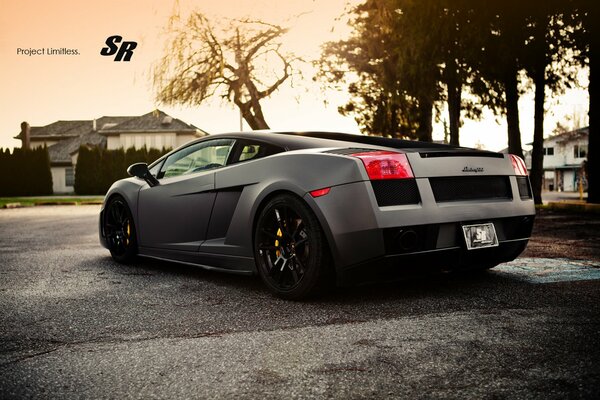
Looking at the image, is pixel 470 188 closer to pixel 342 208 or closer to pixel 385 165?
pixel 385 165

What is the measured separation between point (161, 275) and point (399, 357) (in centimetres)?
335

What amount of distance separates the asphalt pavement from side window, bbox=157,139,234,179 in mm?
1009

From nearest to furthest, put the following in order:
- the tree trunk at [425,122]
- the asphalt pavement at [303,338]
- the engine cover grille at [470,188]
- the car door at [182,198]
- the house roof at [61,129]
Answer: the asphalt pavement at [303,338] → the engine cover grille at [470,188] → the car door at [182,198] → the tree trunk at [425,122] → the house roof at [61,129]

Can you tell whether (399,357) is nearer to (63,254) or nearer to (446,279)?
(446,279)

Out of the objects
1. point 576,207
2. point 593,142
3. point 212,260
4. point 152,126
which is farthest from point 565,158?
point 212,260

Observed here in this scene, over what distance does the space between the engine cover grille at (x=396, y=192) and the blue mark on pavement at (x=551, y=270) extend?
1598 mm

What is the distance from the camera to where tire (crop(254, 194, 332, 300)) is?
442cm

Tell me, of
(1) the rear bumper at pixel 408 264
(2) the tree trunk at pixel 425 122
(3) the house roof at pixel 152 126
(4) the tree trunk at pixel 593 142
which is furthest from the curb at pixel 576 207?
(3) the house roof at pixel 152 126

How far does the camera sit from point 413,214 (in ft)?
14.1

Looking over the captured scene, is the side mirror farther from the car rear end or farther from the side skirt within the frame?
the car rear end

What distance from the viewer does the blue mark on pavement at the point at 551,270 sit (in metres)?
5.38

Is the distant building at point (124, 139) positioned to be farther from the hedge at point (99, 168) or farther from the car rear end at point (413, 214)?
the car rear end at point (413, 214)

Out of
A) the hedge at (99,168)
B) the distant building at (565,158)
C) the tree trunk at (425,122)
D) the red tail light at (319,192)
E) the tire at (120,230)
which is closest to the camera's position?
the red tail light at (319,192)

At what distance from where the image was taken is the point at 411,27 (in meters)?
16.3
